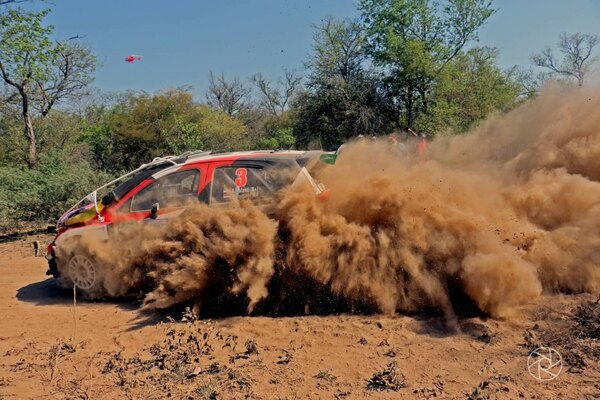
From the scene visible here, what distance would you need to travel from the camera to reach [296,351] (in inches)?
184

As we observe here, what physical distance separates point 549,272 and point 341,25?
74.9 feet

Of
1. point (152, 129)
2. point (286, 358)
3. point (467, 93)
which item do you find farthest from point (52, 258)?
point (467, 93)

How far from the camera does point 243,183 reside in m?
6.30

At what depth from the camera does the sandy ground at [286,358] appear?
3.86 metres

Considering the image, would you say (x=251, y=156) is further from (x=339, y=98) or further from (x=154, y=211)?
(x=339, y=98)

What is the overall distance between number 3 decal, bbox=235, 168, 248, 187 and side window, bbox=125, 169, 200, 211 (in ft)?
1.76

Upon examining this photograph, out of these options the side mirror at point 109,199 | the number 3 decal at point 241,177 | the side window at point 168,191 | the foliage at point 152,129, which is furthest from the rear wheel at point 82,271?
the foliage at point 152,129

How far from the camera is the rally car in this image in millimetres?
6246

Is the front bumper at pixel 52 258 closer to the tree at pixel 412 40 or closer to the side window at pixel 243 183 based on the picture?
the side window at pixel 243 183

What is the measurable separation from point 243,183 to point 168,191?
1.06 metres

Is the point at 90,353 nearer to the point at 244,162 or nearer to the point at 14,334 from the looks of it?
the point at 14,334

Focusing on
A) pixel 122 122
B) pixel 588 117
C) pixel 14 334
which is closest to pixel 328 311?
pixel 14 334

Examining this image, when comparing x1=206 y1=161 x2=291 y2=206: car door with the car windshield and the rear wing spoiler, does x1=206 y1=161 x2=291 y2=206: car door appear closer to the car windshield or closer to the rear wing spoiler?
the rear wing spoiler

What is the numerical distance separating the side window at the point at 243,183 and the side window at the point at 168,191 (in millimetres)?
321
